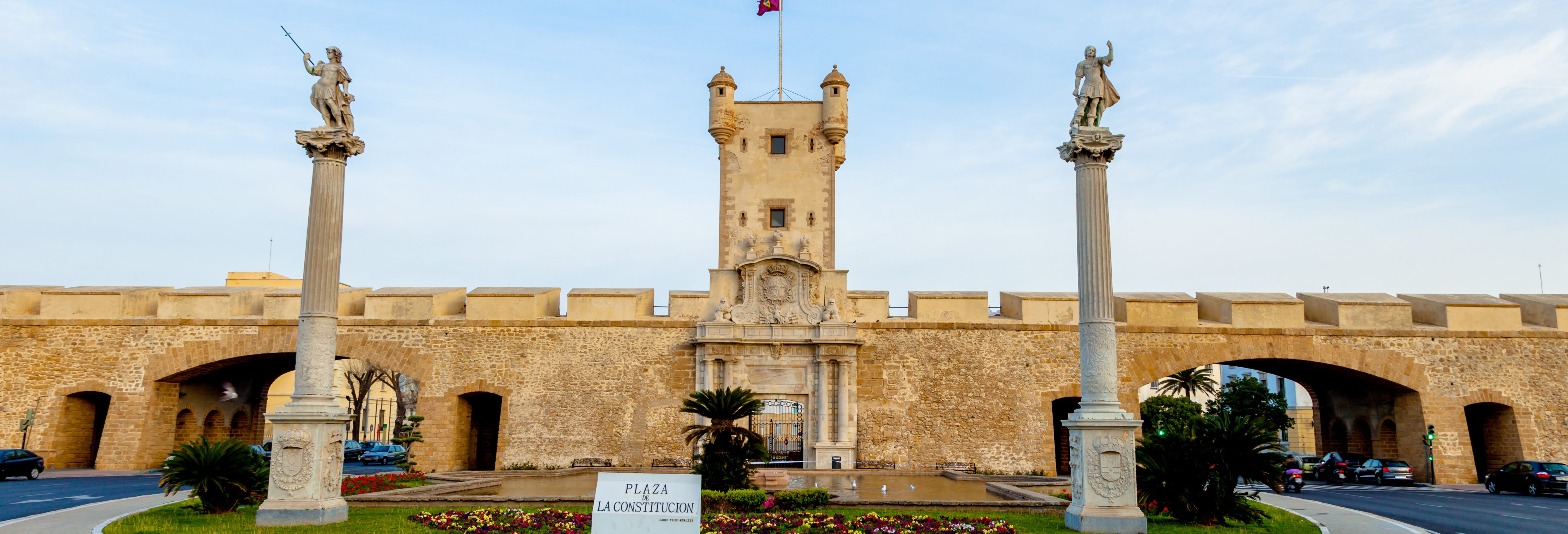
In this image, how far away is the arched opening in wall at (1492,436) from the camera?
26.0 m

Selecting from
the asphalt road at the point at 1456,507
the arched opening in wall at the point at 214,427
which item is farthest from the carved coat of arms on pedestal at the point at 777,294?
the arched opening in wall at the point at 214,427

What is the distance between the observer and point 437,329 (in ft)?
87.7

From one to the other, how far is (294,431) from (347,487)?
15.8 feet

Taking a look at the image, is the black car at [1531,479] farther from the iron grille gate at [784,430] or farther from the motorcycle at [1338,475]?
the iron grille gate at [784,430]

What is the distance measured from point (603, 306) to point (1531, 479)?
23.3m

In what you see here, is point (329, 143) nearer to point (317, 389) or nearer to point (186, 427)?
point (317, 389)

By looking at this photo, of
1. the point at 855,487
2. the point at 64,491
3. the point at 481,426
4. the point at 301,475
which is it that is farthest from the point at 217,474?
the point at 481,426

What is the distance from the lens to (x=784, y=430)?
2881cm

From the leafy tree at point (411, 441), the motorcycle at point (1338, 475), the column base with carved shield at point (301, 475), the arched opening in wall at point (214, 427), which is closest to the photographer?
the column base with carved shield at point (301, 475)

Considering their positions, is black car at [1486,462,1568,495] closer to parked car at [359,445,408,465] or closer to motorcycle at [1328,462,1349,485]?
motorcycle at [1328,462,1349,485]

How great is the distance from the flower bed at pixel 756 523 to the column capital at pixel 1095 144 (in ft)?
16.7

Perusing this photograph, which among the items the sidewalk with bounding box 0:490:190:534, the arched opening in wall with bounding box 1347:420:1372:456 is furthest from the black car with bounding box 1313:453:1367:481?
the sidewalk with bounding box 0:490:190:534

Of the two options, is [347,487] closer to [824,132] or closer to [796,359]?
[796,359]

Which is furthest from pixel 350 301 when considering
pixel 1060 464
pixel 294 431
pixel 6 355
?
pixel 1060 464
